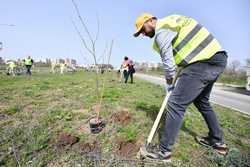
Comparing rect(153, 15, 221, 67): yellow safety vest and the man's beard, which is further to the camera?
the man's beard

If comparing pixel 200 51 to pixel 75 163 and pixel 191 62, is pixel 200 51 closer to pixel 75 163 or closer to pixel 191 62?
pixel 191 62

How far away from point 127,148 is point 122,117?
1.06 m

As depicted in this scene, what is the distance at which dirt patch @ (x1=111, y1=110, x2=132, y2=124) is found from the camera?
416cm

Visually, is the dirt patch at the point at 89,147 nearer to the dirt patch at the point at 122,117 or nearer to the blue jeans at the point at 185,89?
the dirt patch at the point at 122,117

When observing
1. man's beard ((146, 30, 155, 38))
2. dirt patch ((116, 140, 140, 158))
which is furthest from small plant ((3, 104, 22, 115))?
man's beard ((146, 30, 155, 38))

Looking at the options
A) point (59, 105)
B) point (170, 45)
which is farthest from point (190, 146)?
point (59, 105)

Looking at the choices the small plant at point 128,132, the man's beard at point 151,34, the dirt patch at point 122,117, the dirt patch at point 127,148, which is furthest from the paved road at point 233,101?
the man's beard at point 151,34

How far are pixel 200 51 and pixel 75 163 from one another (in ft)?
6.88

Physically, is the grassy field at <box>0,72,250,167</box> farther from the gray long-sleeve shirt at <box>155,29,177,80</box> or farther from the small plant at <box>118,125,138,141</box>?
the gray long-sleeve shirt at <box>155,29,177,80</box>

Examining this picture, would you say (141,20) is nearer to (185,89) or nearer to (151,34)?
(151,34)

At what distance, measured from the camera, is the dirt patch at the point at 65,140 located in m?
3.38

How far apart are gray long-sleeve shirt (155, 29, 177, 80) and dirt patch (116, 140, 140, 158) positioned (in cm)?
124

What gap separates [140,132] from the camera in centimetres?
367

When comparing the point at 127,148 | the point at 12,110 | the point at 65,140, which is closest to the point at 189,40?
the point at 127,148
